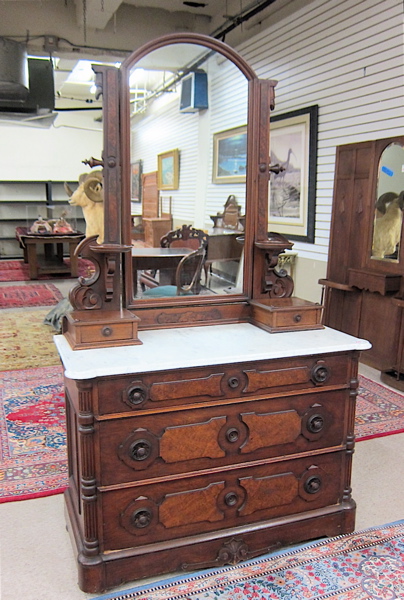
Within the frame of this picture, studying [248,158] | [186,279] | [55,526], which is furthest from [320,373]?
[55,526]

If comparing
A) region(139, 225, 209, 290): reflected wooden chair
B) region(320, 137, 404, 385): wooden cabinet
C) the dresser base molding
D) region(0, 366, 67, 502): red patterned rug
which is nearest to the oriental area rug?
the dresser base molding

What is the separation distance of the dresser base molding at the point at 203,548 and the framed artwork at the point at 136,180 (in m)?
1.44

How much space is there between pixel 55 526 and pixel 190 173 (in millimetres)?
1885

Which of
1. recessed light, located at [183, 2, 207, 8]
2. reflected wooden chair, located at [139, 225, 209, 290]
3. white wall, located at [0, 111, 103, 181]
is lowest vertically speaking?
reflected wooden chair, located at [139, 225, 209, 290]

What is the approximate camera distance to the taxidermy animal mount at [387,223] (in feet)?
14.6

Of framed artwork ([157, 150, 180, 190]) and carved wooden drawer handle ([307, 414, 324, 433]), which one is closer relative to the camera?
carved wooden drawer handle ([307, 414, 324, 433])

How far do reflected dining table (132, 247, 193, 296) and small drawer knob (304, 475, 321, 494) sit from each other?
1.11 metres

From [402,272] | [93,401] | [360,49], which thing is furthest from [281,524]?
[360,49]

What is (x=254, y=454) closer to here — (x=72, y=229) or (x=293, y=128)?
(x=293, y=128)

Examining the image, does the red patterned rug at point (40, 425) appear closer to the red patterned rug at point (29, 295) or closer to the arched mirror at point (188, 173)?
the arched mirror at point (188, 173)

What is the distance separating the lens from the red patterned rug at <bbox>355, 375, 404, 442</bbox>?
3625 millimetres

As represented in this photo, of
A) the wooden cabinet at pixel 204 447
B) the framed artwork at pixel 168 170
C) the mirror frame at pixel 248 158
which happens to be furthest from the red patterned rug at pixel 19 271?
the wooden cabinet at pixel 204 447

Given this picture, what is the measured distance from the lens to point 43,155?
13.8 metres

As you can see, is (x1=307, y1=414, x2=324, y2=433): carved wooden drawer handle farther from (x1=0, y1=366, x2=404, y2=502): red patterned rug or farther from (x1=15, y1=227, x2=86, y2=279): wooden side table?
(x1=15, y1=227, x2=86, y2=279): wooden side table
